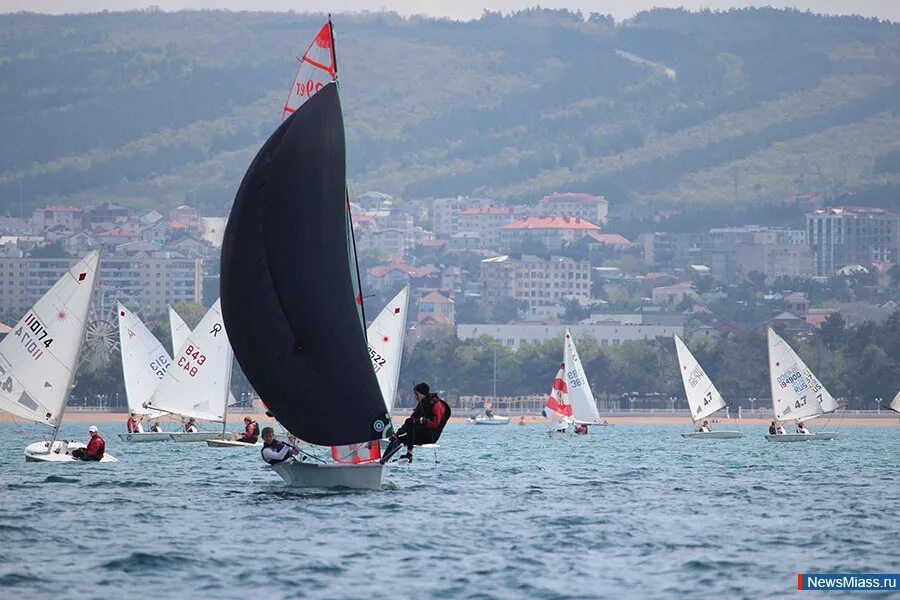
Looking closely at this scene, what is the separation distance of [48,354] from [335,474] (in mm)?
12331

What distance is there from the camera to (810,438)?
74.6 meters

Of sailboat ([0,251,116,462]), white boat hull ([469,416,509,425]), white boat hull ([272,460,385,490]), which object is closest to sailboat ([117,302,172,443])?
sailboat ([0,251,116,462])

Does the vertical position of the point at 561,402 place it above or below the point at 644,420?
above

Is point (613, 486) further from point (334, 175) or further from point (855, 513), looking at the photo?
point (334, 175)

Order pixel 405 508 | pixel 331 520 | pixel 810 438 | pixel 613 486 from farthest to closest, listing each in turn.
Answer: pixel 810 438
pixel 613 486
pixel 405 508
pixel 331 520

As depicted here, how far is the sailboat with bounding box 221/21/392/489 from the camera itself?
1270 inches

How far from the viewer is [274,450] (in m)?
33.8

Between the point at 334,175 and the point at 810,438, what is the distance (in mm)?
45532

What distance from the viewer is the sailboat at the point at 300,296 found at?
106ft

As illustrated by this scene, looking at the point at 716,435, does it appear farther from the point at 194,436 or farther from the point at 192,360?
the point at 192,360

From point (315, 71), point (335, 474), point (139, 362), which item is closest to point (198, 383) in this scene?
point (139, 362)

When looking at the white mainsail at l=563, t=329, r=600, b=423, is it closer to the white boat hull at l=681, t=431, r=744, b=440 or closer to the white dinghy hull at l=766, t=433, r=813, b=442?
the white boat hull at l=681, t=431, r=744, b=440

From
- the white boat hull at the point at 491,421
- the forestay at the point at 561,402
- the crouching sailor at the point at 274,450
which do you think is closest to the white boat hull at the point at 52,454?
the crouching sailor at the point at 274,450

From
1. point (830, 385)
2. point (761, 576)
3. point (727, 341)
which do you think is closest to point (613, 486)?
point (761, 576)
